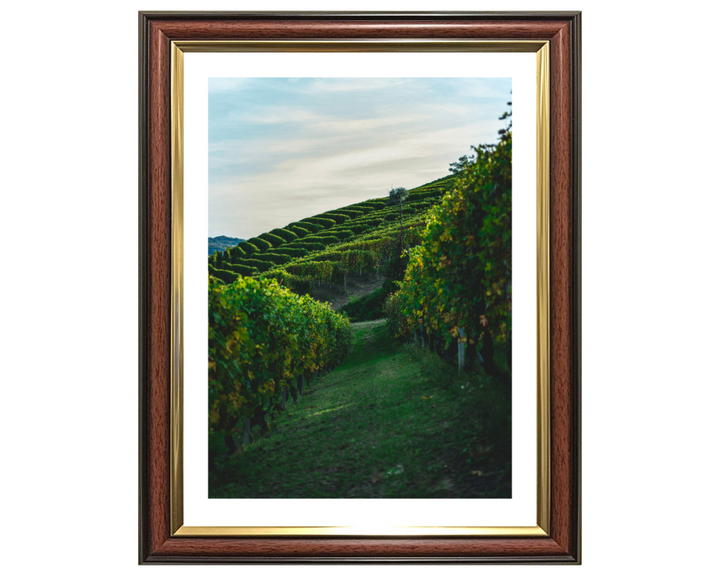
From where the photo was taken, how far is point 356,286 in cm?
179

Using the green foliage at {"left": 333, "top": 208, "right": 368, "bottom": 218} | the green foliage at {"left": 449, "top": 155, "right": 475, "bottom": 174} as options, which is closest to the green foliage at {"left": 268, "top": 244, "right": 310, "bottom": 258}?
the green foliage at {"left": 333, "top": 208, "right": 368, "bottom": 218}

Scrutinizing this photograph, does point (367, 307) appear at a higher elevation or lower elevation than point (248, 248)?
lower

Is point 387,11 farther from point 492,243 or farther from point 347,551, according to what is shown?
point 347,551

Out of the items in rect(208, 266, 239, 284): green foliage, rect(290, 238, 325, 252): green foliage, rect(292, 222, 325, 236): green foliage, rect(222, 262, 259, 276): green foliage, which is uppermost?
rect(292, 222, 325, 236): green foliage

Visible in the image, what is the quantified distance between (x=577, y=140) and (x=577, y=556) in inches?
65.5

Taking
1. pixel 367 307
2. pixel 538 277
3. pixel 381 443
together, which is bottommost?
pixel 381 443

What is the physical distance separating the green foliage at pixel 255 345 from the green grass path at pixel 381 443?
0.09 m

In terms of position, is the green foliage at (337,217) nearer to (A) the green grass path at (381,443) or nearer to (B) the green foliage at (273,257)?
(B) the green foliage at (273,257)

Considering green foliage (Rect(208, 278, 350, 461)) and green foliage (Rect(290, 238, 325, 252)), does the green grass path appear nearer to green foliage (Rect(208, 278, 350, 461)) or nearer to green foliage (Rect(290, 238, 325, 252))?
green foliage (Rect(208, 278, 350, 461))

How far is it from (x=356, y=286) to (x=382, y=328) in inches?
8.1

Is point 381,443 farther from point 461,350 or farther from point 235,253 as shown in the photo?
point 235,253

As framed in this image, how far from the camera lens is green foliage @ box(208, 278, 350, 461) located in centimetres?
174

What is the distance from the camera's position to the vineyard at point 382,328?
1.74 metres

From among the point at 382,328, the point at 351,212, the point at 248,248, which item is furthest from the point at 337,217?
the point at 382,328
